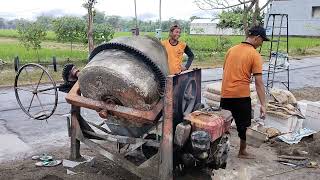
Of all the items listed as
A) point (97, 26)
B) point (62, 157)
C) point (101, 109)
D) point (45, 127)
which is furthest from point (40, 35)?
point (101, 109)

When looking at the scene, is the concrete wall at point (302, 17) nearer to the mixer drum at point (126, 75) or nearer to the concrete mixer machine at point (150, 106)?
the concrete mixer machine at point (150, 106)

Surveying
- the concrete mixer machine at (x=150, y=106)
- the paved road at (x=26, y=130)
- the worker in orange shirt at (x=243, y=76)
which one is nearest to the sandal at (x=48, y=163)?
the paved road at (x=26, y=130)

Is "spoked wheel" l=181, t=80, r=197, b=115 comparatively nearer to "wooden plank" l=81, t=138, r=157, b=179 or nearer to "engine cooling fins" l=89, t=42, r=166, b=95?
"engine cooling fins" l=89, t=42, r=166, b=95

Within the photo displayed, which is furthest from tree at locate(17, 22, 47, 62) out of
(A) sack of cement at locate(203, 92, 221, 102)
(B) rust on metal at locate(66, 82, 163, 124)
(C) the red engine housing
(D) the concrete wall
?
(D) the concrete wall

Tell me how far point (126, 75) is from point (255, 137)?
2.78 m

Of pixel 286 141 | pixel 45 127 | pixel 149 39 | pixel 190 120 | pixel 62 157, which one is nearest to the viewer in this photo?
pixel 190 120

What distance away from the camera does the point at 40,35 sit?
657 inches

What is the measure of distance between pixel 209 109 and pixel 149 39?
1016mm

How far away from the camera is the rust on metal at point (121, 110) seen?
12.7 feet

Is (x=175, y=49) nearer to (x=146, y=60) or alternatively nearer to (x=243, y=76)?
(x=243, y=76)

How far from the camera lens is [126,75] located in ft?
12.6

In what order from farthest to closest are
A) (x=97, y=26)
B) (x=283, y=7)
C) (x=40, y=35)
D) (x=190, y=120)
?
(x=283, y=7) < (x=97, y=26) < (x=40, y=35) < (x=190, y=120)

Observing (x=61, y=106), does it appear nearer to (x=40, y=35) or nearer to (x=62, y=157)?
(x=62, y=157)

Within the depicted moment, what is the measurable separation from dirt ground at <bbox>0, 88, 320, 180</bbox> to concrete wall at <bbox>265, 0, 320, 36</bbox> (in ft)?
130
